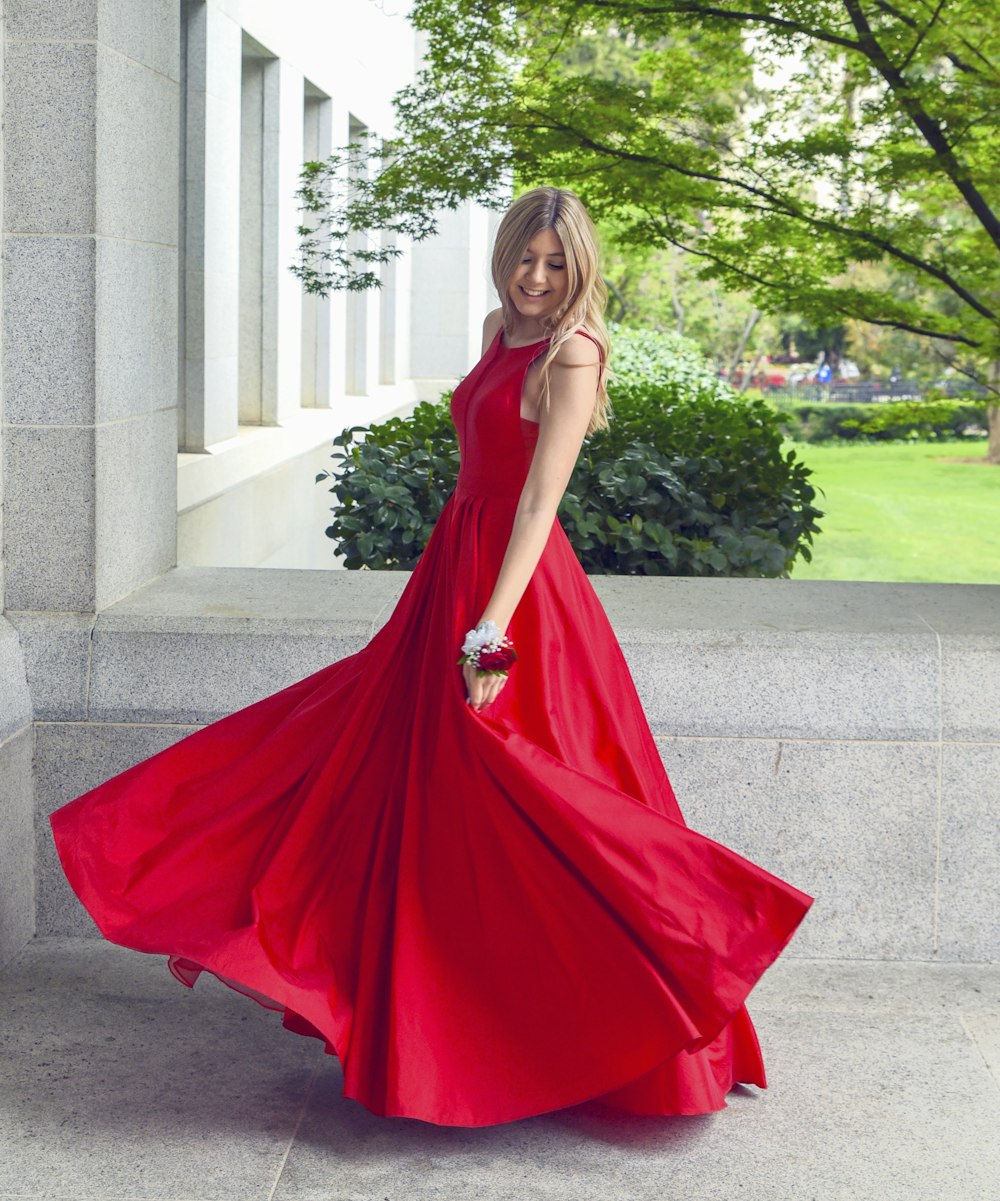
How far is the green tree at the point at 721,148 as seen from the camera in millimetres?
7324

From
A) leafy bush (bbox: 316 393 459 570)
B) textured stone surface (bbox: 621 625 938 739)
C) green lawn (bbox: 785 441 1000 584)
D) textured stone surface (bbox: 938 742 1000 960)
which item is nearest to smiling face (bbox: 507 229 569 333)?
textured stone surface (bbox: 621 625 938 739)

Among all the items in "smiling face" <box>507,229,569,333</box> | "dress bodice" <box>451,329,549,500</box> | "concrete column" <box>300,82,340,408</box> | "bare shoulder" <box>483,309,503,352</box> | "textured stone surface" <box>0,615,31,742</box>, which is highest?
"concrete column" <box>300,82,340,408</box>

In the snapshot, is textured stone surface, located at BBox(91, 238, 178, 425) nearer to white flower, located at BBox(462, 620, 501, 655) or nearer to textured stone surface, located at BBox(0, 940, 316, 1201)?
textured stone surface, located at BBox(0, 940, 316, 1201)

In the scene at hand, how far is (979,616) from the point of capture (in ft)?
15.8

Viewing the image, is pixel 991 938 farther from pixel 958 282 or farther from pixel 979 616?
pixel 958 282

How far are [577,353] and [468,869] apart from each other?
114cm

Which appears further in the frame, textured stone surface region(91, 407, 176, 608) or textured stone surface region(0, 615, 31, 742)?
textured stone surface region(91, 407, 176, 608)

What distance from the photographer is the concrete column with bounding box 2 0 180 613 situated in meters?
4.43

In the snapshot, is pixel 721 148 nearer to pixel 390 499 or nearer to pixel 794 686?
pixel 390 499

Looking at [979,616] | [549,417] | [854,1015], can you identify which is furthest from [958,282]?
[549,417]

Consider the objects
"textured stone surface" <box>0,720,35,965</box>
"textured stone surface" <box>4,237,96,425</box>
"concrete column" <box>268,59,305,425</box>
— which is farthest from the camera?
"concrete column" <box>268,59,305,425</box>

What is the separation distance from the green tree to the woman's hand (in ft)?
15.6

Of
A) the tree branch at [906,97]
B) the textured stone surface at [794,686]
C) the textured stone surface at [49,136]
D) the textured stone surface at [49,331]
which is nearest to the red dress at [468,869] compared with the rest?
the textured stone surface at [794,686]

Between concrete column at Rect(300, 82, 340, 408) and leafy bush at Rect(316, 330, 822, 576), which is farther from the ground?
concrete column at Rect(300, 82, 340, 408)
